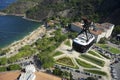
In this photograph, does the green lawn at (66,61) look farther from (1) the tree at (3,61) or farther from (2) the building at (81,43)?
(2) the building at (81,43)

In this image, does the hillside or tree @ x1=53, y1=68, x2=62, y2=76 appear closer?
tree @ x1=53, y1=68, x2=62, y2=76

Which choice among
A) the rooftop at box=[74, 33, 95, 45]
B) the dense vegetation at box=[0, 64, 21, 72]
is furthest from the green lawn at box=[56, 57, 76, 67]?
the rooftop at box=[74, 33, 95, 45]

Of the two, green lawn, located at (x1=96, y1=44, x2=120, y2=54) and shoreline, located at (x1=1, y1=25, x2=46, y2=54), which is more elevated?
shoreline, located at (x1=1, y1=25, x2=46, y2=54)

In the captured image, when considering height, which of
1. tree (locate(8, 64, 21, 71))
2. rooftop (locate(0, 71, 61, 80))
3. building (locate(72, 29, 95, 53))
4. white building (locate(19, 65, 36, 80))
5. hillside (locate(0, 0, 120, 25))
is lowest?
tree (locate(8, 64, 21, 71))

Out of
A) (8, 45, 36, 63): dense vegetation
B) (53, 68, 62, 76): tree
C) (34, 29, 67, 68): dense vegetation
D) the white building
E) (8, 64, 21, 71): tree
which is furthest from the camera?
(8, 45, 36, 63): dense vegetation

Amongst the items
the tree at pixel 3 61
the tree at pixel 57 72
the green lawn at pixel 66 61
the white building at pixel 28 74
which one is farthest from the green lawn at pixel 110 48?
the white building at pixel 28 74

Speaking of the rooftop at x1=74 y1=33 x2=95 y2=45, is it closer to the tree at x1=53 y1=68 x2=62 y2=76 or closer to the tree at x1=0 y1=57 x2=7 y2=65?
the tree at x1=53 y1=68 x2=62 y2=76

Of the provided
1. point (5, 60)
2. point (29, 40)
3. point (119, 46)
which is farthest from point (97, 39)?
point (5, 60)
